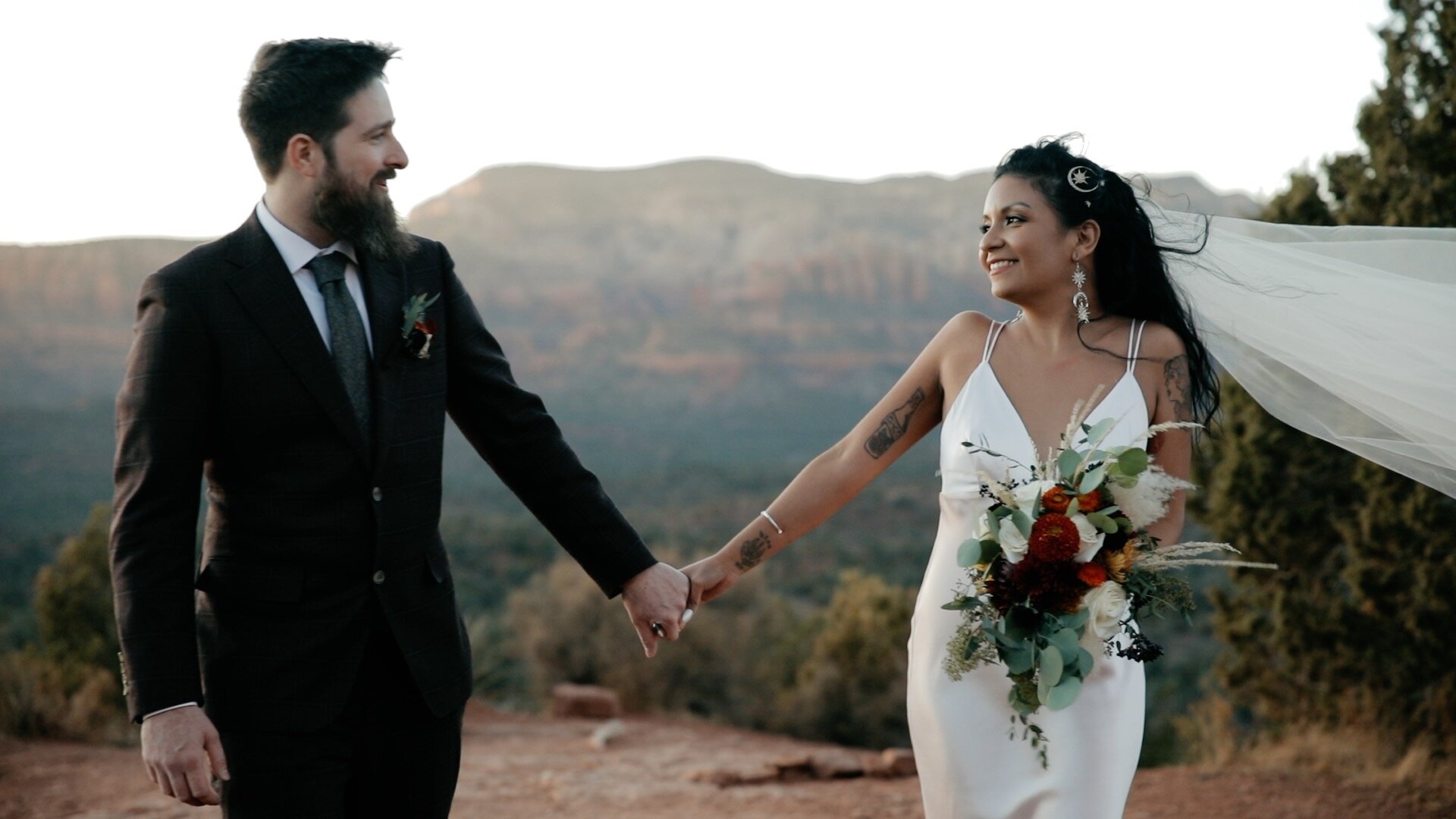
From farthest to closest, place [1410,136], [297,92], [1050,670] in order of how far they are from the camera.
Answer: [1410,136], [1050,670], [297,92]

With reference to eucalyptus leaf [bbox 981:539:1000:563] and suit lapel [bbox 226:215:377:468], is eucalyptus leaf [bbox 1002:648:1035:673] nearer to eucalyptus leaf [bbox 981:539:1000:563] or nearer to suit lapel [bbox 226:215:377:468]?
eucalyptus leaf [bbox 981:539:1000:563]

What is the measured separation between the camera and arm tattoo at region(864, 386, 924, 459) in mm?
3748

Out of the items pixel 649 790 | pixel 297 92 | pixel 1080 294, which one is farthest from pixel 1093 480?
pixel 649 790

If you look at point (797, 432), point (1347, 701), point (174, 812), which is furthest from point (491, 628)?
point (797, 432)

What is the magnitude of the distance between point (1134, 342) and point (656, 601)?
61.5 inches

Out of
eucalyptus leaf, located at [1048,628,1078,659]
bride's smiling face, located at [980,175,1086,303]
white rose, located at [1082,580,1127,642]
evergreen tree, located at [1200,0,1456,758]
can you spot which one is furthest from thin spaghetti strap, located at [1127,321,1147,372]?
evergreen tree, located at [1200,0,1456,758]

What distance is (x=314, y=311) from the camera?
291 cm

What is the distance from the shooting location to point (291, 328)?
280 cm

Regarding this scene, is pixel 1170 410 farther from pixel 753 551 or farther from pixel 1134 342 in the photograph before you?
pixel 753 551

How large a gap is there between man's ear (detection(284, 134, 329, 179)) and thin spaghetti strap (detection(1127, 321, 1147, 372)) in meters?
2.18

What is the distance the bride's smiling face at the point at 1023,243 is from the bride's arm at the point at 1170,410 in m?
0.32

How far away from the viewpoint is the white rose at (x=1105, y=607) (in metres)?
2.99

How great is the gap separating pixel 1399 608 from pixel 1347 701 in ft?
2.31

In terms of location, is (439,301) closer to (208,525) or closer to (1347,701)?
(208,525)
